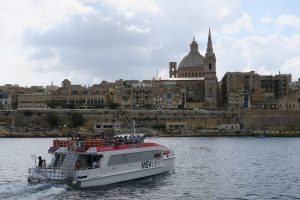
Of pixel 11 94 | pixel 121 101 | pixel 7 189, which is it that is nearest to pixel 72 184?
pixel 7 189

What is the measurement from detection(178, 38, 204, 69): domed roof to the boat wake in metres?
96.4

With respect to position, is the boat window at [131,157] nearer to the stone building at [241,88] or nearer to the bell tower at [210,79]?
the stone building at [241,88]

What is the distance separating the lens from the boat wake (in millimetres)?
22859

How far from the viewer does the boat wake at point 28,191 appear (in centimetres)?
2286

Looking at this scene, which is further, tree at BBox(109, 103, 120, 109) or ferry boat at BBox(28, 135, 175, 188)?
tree at BBox(109, 103, 120, 109)

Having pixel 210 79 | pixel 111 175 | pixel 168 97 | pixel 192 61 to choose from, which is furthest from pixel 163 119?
pixel 111 175

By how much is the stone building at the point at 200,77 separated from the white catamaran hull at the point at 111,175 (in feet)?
243

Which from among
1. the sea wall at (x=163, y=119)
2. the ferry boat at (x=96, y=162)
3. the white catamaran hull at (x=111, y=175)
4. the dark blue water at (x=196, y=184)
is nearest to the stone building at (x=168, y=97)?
the sea wall at (x=163, y=119)

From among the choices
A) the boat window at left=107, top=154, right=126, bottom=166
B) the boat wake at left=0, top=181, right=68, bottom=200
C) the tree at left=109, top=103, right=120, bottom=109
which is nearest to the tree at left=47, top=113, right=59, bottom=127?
the tree at left=109, top=103, right=120, bottom=109

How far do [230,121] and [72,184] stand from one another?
6976 cm

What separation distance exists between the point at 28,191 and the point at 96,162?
3539 mm

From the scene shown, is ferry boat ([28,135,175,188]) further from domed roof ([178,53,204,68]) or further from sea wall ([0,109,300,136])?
domed roof ([178,53,204,68])

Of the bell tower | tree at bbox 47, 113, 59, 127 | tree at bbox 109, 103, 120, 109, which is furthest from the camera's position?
the bell tower

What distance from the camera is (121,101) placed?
104 meters
